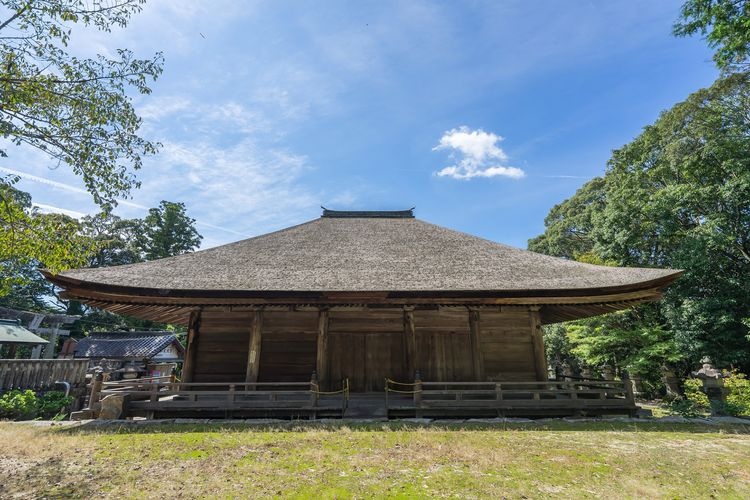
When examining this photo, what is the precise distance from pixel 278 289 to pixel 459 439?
607 centimetres

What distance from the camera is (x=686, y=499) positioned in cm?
462

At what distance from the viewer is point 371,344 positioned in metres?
12.2

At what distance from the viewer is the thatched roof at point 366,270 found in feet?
33.3

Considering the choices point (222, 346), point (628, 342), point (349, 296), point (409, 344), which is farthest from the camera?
point (628, 342)

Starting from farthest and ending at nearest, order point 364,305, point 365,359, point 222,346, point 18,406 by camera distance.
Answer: point 222,346
point 365,359
point 364,305
point 18,406

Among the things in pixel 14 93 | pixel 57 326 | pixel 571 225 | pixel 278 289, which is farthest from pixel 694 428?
pixel 57 326

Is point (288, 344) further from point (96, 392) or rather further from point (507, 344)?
point (507, 344)

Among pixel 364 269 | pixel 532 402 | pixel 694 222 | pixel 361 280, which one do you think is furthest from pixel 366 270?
pixel 694 222

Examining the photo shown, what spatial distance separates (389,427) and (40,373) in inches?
500

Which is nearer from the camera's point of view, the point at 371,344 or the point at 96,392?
the point at 96,392

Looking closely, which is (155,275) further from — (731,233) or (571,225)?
(571,225)

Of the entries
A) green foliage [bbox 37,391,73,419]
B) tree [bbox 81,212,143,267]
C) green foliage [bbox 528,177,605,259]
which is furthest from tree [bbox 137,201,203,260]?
green foliage [bbox 528,177,605,259]

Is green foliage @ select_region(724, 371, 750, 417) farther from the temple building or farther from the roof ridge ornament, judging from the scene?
the roof ridge ornament

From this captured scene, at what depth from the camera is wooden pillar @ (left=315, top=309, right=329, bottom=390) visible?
36.2ft
